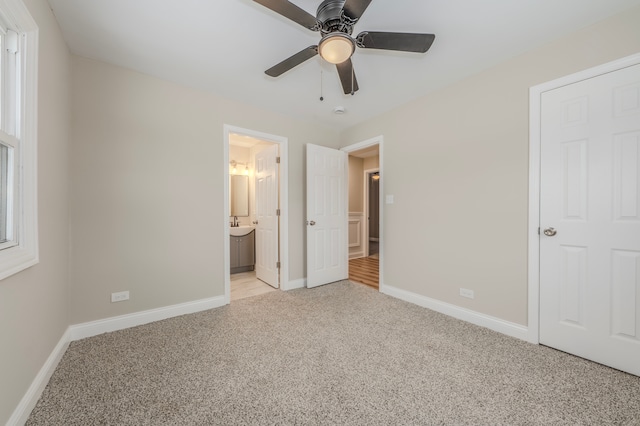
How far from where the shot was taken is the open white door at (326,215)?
11.8 ft

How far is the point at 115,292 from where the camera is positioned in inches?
92.3

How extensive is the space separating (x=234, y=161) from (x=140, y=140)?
2.54 metres

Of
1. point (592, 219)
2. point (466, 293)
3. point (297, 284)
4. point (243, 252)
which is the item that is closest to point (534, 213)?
point (592, 219)

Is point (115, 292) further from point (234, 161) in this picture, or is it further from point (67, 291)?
point (234, 161)

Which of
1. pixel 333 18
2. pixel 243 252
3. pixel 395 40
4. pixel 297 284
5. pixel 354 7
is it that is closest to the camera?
pixel 354 7

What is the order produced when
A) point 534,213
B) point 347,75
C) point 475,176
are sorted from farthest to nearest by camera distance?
point 475,176 < point 534,213 < point 347,75

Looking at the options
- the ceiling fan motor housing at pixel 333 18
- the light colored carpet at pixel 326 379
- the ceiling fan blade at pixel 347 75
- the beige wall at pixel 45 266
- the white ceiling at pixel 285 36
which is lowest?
the light colored carpet at pixel 326 379

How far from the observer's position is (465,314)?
8.29 feet

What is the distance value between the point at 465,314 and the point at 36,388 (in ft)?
10.8

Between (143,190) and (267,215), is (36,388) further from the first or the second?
(267,215)

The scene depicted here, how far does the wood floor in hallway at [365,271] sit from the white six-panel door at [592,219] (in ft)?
6.83

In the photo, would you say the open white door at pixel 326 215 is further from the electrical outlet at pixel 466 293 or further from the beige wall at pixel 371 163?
the beige wall at pixel 371 163

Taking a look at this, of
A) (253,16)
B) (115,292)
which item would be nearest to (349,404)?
(115,292)

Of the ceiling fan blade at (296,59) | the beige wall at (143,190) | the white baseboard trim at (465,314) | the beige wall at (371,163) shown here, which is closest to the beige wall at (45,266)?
the beige wall at (143,190)
